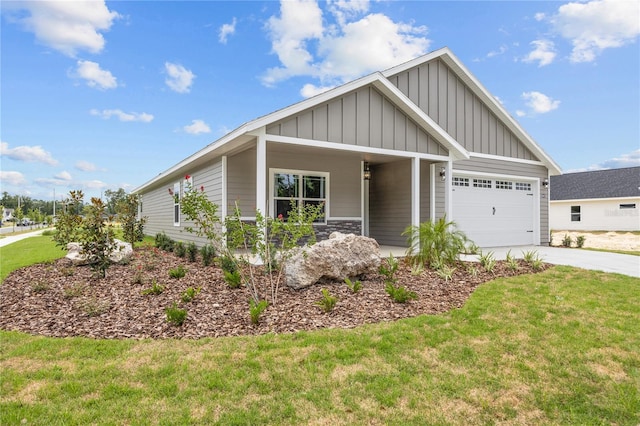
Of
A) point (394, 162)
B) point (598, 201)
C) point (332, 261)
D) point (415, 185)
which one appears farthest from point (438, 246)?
point (598, 201)

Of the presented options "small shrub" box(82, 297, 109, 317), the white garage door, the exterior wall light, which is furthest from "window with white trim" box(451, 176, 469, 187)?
"small shrub" box(82, 297, 109, 317)

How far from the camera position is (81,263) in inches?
321

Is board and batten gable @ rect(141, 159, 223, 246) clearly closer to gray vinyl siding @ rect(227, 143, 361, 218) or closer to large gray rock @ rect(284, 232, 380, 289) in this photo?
gray vinyl siding @ rect(227, 143, 361, 218)

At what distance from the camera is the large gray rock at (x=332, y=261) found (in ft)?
18.3

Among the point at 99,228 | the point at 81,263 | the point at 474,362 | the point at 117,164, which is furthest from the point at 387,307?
the point at 117,164

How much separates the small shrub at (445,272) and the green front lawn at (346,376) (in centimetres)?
202

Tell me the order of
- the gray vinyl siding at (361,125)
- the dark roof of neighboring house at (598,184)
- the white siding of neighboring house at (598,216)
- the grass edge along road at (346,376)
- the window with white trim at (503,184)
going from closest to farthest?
the grass edge along road at (346,376) → the gray vinyl siding at (361,125) → the window with white trim at (503,184) → the white siding of neighboring house at (598,216) → the dark roof of neighboring house at (598,184)

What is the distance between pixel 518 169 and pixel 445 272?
8.20 meters

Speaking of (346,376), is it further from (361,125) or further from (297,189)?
(297,189)

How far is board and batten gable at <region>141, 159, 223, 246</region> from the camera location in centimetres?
957

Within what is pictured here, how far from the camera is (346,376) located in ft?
9.96

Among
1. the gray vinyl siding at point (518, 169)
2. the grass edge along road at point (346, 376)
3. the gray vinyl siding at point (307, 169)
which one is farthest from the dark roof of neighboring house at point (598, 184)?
the grass edge along road at point (346, 376)

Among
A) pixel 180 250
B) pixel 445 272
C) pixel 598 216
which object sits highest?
pixel 598 216

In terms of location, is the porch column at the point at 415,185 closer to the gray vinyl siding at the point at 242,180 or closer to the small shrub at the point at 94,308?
the gray vinyl siding at the point at 242,180
